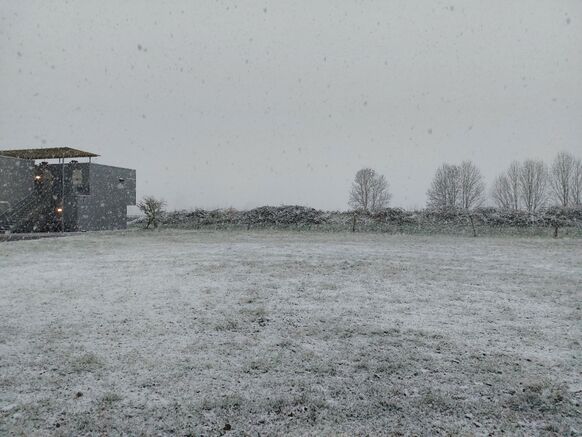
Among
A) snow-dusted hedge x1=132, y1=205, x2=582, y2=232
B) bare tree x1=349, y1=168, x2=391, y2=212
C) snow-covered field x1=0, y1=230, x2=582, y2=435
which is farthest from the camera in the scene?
bare tree x1=349, y1=168, x2=391, y2=212

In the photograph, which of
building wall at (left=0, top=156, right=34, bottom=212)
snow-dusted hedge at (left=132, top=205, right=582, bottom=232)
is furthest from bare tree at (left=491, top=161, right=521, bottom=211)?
building wall at (left=0, top=156, right=34, bottom=212)

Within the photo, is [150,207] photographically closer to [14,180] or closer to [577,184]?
[14,180]

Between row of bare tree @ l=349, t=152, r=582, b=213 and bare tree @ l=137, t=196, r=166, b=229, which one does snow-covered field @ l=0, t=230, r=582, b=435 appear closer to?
bare tree @ l=137, t=196, r=166, b=229

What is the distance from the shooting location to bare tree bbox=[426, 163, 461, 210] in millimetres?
46125

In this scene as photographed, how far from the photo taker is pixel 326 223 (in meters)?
25.0

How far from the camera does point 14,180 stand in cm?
2822

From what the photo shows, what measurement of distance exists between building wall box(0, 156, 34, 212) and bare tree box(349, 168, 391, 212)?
35544 mm

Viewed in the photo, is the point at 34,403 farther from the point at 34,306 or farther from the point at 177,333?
the point at 34,306

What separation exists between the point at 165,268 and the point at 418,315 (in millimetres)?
6426

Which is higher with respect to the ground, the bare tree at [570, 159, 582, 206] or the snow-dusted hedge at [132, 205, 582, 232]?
the bare tree at [570, 159, 582, 206]

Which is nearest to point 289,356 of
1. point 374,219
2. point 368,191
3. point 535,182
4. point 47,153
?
point 374,219

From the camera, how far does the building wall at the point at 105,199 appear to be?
2950 cm

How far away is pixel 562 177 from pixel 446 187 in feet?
46.5

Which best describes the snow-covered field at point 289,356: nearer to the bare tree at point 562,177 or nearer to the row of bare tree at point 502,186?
the row of bare tree at point 502,186
